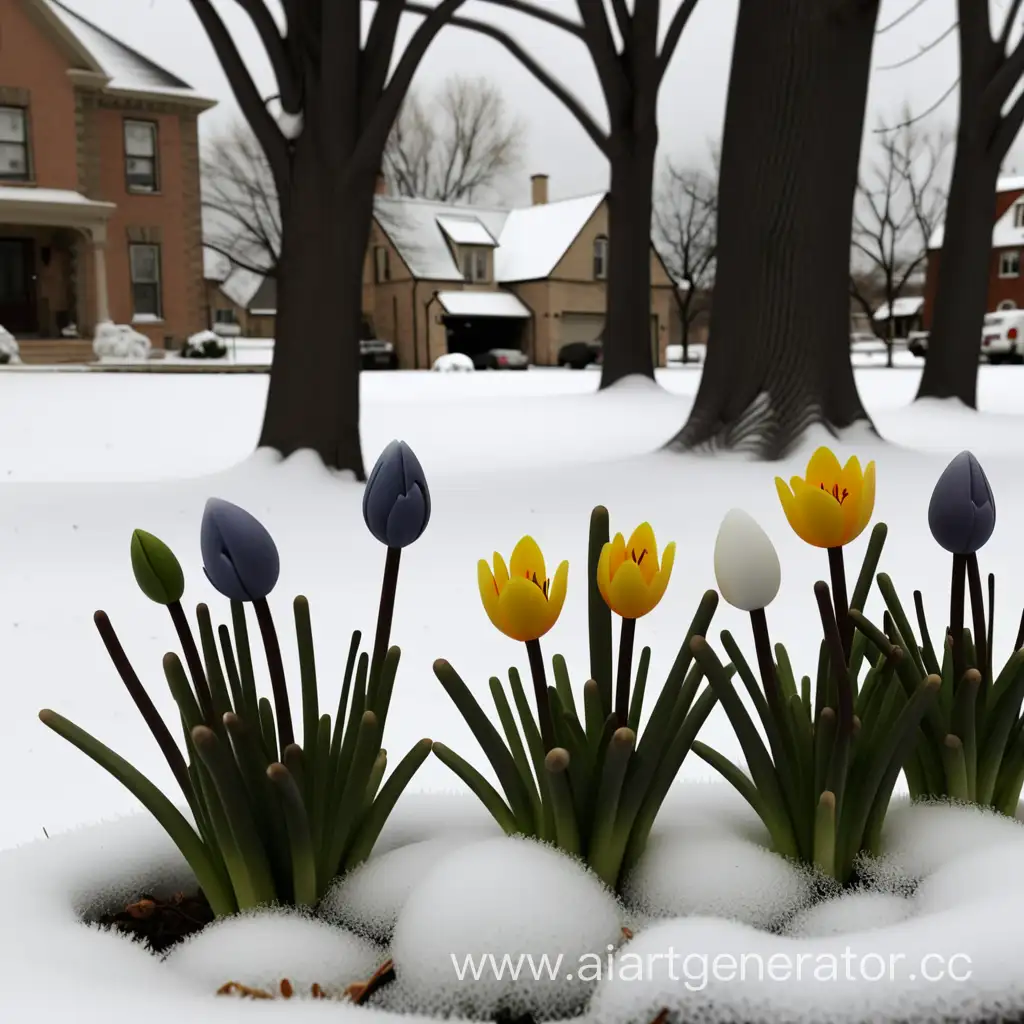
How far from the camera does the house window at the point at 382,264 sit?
33.9 metres

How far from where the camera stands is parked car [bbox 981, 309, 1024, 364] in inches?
1060

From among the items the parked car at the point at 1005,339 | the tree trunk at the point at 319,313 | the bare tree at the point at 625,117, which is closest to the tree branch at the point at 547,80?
the bare tree at the point at 625,117

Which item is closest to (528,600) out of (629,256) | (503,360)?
(629,256)

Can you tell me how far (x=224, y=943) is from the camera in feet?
3.49

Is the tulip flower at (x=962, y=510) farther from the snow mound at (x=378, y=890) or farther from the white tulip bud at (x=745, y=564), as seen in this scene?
the snow mound at (x=378, y=890)

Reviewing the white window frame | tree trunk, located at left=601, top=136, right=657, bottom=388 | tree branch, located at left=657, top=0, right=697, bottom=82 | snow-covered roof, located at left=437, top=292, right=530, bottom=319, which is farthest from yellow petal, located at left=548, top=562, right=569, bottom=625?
snow-covered roof, located at left=437, top=292, right=530, bottom=319

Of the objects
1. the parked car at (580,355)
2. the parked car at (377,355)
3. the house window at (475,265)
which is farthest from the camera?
the house window at (475,265)

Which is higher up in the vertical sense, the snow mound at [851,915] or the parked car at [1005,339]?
the parked car at [1005,339]

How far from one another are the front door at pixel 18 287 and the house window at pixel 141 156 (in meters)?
2.89

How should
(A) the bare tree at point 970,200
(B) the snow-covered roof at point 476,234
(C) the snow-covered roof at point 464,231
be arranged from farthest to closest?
(C) the snow-covered roof at point 464,231 < (B) the snow-covered roof at point 476,234 < (A) the bare tree at point 970,200

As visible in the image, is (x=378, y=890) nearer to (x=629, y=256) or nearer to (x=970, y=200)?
(x=970, y=200)

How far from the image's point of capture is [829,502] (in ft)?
3.68

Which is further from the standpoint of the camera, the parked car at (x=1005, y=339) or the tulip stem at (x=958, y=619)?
the parked car at (x=1005, y=339)

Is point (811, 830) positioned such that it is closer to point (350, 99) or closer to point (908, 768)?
point (908, 768)
